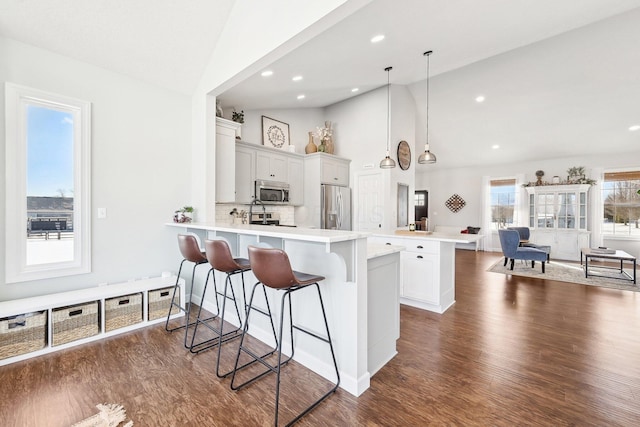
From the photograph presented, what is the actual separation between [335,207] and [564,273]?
468 centimetres

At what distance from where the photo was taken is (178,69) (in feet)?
10.9

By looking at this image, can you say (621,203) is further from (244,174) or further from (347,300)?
(244,174)

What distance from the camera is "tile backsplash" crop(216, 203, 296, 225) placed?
14.4ft

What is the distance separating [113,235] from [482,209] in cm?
910

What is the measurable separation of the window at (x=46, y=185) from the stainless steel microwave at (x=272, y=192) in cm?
228

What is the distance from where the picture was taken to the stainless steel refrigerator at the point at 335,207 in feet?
17.6

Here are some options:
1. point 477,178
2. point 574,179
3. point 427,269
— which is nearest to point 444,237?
point 427,269

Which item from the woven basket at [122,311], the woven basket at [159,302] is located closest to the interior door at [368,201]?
the woven basket at [159,302]

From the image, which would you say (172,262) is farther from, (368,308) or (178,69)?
(368,308)

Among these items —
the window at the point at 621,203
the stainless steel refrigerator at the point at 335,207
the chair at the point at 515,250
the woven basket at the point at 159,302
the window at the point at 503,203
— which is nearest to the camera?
the woven basket at the point at 159,302

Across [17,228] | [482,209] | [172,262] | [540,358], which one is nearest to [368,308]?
[540,358]

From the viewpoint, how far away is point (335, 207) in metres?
5.55

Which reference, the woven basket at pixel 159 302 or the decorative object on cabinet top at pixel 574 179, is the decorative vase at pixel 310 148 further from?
the decorative object on cabinet top at pixel 574 179

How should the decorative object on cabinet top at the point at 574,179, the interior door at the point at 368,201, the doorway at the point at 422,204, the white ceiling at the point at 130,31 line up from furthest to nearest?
the doorway at the point at 422,204, the decorative object on cabinet top at the point at 574,179, the interior door at the point at 368,201, the white ceiling at the point at 130,31
